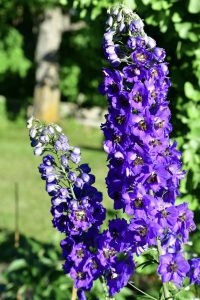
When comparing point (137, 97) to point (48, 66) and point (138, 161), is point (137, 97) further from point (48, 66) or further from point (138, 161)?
point (48, 66)

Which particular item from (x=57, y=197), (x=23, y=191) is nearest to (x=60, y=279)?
(x=57, y=197)

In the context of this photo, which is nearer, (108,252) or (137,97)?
(137,97)

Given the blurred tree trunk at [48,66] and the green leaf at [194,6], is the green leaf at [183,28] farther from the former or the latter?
the blurred tree trunk at [48,66]

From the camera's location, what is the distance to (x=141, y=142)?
202cm

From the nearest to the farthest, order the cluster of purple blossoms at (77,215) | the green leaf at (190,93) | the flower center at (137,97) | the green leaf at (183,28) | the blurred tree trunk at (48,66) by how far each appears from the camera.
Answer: the flower center at (137,97)
the cluster of purple blossoms at (77,215)
the green leaf at (183,28)
the green leaf at (190,93)
the blurred tree trunk at (48,66)

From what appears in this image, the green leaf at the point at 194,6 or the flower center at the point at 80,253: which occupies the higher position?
the green leaf at the point at 194,6

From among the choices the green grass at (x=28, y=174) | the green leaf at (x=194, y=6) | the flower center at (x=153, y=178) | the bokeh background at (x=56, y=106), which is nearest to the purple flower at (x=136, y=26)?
the flower center at (x=153, y=178)

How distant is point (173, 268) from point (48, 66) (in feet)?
67.6

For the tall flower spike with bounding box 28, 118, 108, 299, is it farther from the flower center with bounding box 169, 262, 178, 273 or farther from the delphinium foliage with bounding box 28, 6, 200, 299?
the flower center with bounding box 169, 262, 178, 273

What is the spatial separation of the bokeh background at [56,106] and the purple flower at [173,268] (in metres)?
0.39

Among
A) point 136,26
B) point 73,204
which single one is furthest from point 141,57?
point 73,204

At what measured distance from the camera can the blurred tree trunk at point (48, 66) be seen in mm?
21562

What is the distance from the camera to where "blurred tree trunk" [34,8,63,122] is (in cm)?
2156

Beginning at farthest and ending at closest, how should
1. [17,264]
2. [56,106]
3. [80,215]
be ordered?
1. [56,106]
2. [17,264]
3. [80,215]
